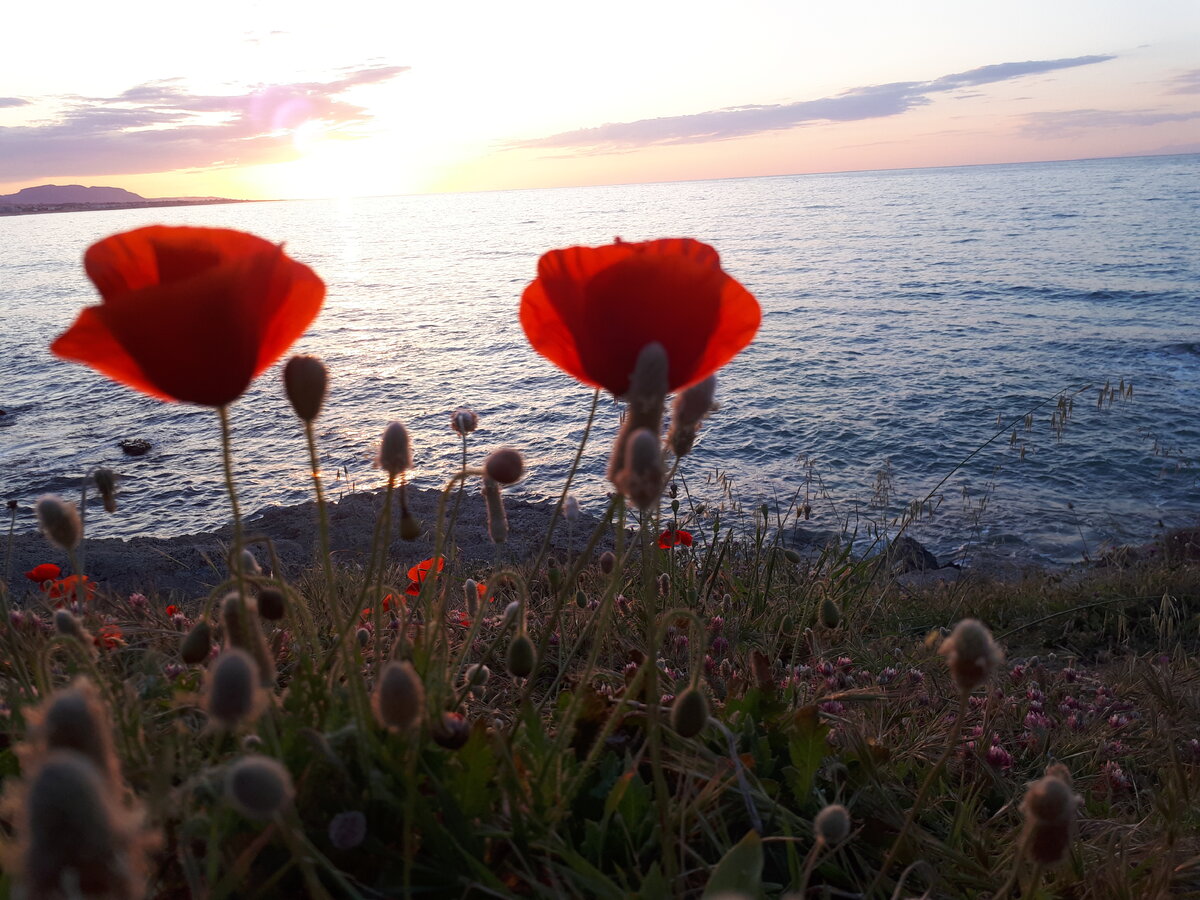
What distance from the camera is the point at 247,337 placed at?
1.03 meters

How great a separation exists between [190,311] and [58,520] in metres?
0.63

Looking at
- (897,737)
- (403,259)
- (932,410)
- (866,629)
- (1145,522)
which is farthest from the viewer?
(403,259)

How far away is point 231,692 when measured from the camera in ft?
2.62

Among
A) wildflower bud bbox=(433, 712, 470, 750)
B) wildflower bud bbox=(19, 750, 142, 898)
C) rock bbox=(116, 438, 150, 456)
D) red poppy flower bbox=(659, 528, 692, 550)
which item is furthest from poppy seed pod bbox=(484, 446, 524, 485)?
rock bbox=(116, 438, 150, 456)

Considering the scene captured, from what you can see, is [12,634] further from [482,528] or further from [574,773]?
[482,528]

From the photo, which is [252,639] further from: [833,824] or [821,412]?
[821,412]

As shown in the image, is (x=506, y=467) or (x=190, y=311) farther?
(x=506, y=467)

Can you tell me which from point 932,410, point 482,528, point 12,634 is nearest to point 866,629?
point 12,634

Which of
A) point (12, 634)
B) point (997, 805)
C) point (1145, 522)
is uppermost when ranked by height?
point (12, 634)

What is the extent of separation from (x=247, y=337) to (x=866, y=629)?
377 cm

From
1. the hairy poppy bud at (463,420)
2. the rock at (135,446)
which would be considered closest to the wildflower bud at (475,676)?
the hairy poppy bud at (463,420)

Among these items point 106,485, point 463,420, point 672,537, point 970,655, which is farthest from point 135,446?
point 970,655

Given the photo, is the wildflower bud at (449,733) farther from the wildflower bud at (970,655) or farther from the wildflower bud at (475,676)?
the wildflower bud at (970,655)

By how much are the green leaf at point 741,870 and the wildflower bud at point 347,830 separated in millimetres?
480
